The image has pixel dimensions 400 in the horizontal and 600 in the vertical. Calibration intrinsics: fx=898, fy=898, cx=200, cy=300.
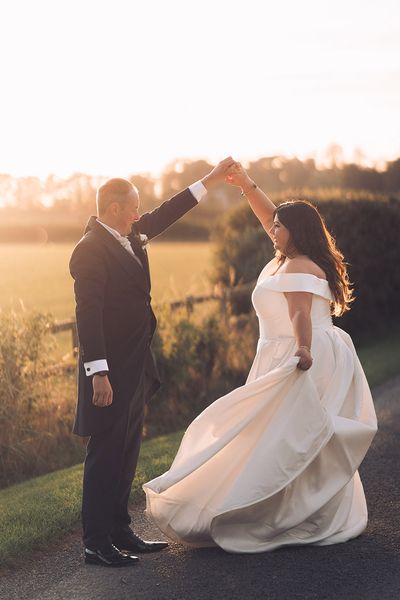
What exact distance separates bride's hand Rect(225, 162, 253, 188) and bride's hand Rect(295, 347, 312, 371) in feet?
4.85

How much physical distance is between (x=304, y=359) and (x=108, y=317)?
119 cm

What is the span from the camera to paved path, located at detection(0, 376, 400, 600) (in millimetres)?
Result: 4602

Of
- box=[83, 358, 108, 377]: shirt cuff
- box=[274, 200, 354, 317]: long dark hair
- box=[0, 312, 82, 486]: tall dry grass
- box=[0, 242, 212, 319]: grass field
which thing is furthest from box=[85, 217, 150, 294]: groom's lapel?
box=[0, 242, 212, 319]: grass field

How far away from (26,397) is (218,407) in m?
3.41

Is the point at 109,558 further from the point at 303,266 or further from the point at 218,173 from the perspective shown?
the point at 218,173

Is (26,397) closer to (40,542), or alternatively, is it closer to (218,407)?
(40,542)

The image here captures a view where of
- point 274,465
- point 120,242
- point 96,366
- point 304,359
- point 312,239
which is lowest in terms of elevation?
point 274,465

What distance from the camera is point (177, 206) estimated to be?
605cm

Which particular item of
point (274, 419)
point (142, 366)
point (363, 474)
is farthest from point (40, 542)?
point (363, 474)

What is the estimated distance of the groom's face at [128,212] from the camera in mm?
5188

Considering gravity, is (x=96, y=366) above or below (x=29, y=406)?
above

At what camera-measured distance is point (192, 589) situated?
4660 millimetres

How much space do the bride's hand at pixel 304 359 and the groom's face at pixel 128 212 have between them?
1268mm

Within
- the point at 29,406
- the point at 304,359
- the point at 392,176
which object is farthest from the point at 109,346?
the point at 392,176
